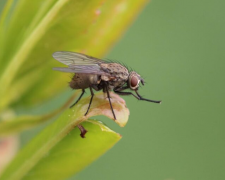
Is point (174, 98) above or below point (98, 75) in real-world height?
below

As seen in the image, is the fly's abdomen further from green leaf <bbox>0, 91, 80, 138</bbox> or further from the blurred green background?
the blurred green background

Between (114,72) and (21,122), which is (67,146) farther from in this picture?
(114,72)

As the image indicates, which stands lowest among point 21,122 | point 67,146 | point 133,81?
point 21,122

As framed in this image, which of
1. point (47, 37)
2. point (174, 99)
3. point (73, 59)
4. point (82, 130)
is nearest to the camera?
point (82, 130)

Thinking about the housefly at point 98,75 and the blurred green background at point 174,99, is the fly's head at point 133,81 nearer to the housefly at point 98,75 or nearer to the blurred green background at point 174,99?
the housefly at point 98,75

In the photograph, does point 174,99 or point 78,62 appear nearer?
point 78,62

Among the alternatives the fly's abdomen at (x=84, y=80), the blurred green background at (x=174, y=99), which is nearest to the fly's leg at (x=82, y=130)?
the fly's abdomen at (x=84, y=80)

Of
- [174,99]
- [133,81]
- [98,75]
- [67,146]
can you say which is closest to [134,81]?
[133,81]

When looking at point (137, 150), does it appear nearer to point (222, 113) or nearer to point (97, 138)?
point (222, 113)

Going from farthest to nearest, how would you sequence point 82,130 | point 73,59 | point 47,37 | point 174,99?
Result: point 174,99, point 73,59, point 47,37, point 82,130
